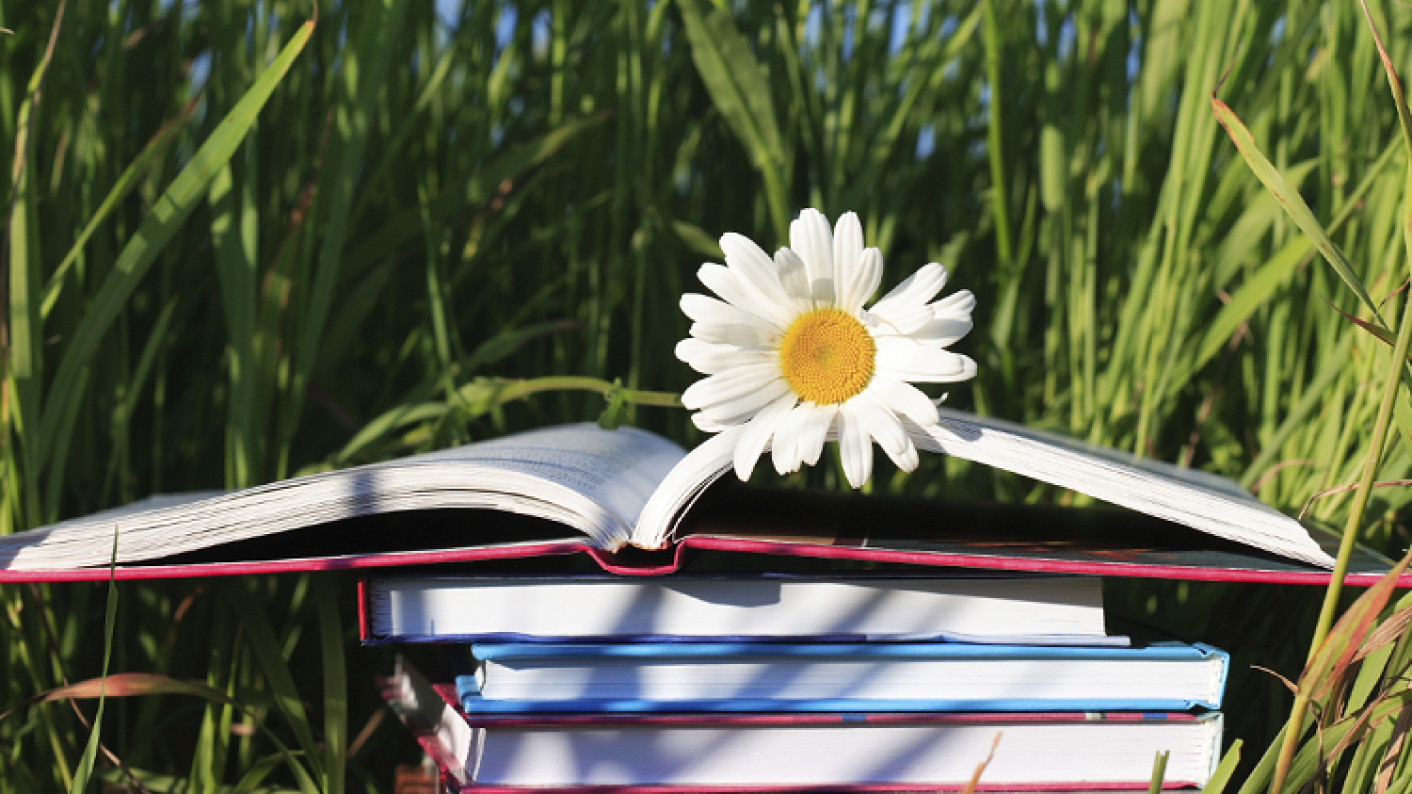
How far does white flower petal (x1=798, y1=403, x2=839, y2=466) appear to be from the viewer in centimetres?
61

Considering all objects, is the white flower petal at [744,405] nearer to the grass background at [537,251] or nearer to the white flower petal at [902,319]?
the white flower petal at [902,319]

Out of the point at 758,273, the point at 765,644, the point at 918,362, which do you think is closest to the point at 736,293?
the point at 758,273

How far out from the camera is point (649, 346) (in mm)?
1217

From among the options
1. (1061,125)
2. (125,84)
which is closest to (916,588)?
(1061,125)

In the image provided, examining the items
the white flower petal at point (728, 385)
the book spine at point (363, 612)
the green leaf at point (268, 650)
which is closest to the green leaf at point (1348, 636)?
the white flower petal at point (728, 385)

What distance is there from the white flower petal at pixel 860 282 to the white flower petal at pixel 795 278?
0.02 meters

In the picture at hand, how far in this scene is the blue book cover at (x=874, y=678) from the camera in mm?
649

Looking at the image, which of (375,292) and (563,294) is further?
(563,294)

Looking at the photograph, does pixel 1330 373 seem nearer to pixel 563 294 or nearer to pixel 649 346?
pixel 649 346

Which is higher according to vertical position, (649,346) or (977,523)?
(649,346)

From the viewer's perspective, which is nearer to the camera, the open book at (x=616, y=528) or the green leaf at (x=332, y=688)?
the open book at (x=616, y=528)

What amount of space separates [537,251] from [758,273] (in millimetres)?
627

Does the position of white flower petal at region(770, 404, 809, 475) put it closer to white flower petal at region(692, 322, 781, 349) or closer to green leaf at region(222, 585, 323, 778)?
white flower petal at region(692, 322, 781, 349)

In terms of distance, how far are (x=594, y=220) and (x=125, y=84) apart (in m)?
0.48
